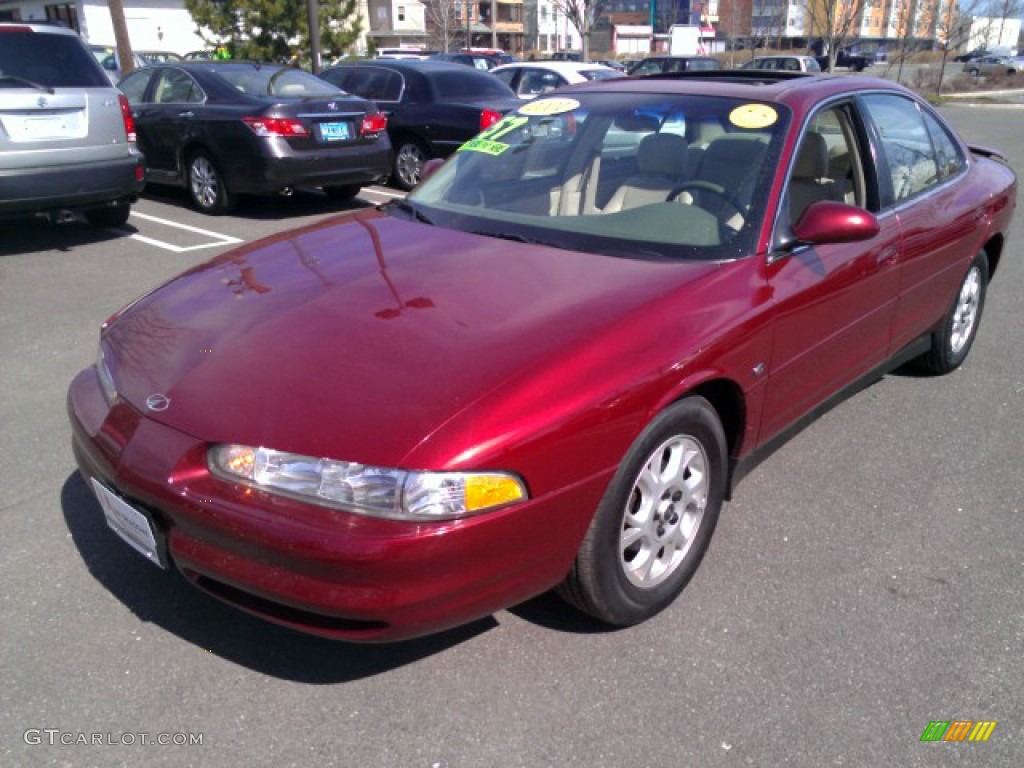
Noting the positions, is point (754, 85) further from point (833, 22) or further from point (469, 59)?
point (833, 22)

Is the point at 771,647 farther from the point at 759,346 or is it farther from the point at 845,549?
the point at 759,346

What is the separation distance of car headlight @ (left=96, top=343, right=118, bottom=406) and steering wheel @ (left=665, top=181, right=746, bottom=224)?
6.72 ft

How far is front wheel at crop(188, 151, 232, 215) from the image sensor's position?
8.99 meters

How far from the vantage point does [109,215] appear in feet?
27.5

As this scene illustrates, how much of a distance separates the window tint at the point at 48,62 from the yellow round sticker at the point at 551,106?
4933 millimetres

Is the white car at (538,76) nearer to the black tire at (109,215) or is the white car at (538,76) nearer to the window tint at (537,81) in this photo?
the window tint at (537,81)

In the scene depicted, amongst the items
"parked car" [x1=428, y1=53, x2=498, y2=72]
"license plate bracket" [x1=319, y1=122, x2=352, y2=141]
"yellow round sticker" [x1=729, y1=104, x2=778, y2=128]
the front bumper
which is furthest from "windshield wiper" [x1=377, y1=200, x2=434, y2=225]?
"parked car" [x1=428, y1=53, x2=498, y2=72]

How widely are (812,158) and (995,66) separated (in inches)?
2267

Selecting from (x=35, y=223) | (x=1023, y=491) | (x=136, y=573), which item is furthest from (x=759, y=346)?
(x=35, y=223)

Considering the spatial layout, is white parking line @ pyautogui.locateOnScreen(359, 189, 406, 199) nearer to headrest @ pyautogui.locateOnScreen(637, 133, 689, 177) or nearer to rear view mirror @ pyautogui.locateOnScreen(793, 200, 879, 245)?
headrest @ pyautogui.locateOnScreen(637, 133, 689, 177)

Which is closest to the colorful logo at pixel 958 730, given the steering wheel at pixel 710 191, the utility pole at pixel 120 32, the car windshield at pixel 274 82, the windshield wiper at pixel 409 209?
the steering wheel at pixel 710 191

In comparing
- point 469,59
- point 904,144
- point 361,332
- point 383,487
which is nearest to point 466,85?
point 904,144

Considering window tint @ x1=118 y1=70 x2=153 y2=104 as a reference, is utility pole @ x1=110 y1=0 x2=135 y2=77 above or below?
above

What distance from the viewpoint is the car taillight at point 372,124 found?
9141 millimetres
